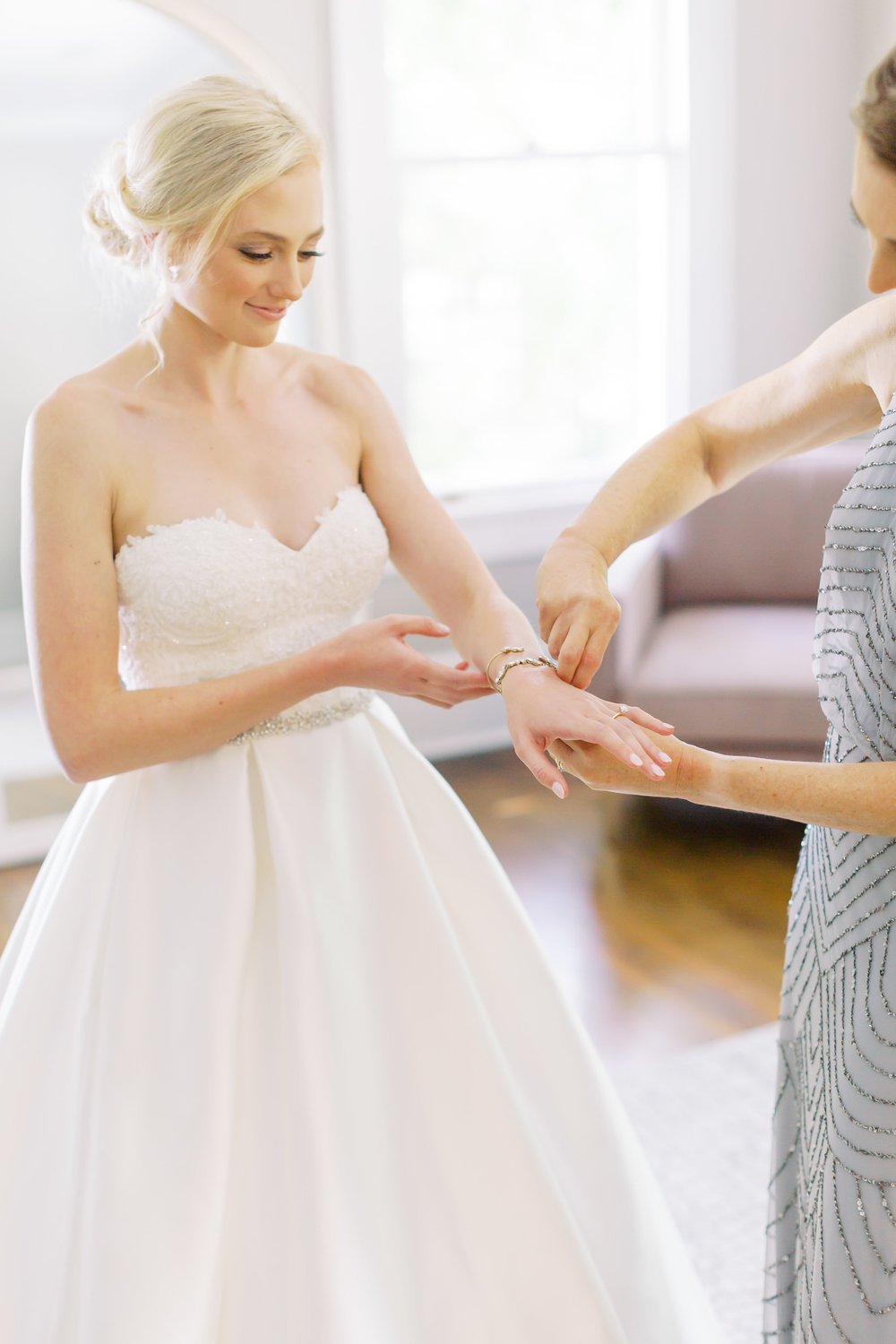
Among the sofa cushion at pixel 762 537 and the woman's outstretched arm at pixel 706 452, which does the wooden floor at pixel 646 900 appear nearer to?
the sofa cushion at pixel 762 537

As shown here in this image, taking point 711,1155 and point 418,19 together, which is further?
point 418,19

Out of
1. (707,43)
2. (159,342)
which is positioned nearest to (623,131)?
(707,43)

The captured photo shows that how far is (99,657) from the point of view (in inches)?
60.7

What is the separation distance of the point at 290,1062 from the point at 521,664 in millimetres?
549

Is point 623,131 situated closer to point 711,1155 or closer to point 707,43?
point 707,43

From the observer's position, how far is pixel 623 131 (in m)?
4.55

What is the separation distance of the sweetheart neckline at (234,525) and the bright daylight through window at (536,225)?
244cm

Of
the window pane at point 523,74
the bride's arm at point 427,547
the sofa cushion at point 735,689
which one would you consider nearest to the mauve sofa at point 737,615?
the sofa cushion at point 735,689

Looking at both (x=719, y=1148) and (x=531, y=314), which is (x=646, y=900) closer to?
(x=719, y=1148)

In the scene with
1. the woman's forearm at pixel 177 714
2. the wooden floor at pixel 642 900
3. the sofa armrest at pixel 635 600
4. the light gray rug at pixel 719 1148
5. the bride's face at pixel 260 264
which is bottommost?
the wooden floor at pixel 642 900

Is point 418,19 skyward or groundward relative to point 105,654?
skyward

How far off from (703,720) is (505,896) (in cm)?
192

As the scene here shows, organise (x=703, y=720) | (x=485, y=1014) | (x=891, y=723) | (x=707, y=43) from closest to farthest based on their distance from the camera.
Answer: (x=891, y=723)
(x=485, y=1014)
(x=703, y=720)
(x=707, y=43)

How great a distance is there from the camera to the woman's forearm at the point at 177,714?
1539mm
